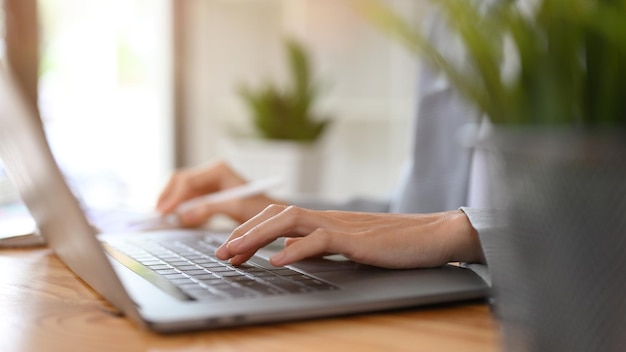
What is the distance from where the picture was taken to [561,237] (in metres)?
0.36

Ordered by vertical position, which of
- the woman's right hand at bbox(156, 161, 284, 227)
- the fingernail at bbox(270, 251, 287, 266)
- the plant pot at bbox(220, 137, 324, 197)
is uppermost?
the fingernail at bbox(270, 251, 287, 266)

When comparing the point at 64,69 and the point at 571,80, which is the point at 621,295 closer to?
the point at 571,80

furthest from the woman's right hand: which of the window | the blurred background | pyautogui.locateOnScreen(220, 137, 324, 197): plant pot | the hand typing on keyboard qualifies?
the window

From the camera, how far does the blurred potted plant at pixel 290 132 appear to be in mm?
2912

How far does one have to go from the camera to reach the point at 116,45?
3.94 m

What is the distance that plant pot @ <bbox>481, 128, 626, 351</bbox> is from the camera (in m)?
0.34

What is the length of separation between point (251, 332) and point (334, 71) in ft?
8.93

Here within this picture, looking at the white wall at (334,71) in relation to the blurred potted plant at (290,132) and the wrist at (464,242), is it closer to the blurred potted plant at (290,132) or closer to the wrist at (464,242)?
the blurred potted plant at (290,132)

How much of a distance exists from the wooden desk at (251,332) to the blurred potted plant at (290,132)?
7.46 feet

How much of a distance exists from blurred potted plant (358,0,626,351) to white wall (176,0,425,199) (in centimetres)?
234

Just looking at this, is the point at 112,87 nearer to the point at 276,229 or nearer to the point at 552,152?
the point at 276,229

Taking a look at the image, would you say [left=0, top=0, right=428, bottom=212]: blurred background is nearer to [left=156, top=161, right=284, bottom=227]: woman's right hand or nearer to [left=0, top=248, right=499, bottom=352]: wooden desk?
[left=156, top=161, right=284, bottom=227]: woman's right hand

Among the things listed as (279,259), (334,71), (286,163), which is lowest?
(286,163)

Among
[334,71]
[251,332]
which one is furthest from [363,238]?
[334,71]
